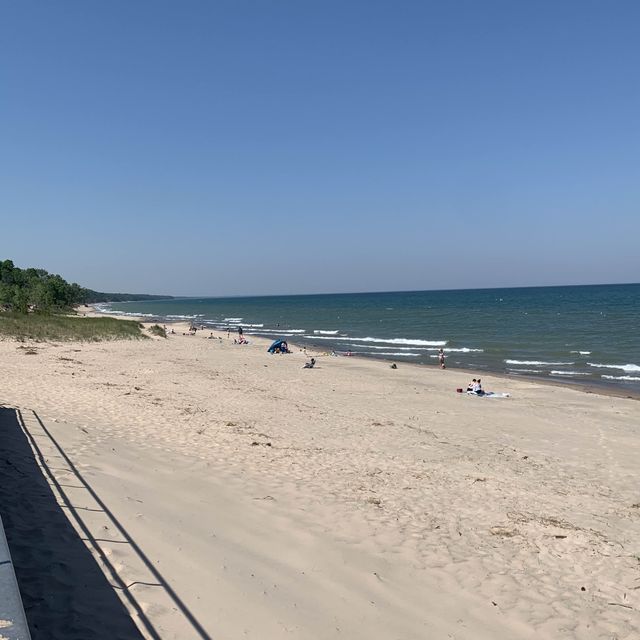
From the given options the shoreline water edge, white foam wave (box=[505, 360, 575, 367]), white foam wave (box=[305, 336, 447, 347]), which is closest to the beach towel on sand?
the shoreline water edge

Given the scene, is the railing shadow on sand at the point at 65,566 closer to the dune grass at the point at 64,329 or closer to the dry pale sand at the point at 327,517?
the dry pale sand at the point at 327,517

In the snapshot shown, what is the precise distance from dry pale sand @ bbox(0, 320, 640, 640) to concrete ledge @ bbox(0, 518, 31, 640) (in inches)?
69.3

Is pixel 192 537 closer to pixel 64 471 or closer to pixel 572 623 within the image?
pixel 64 471

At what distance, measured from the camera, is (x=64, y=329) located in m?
34.9

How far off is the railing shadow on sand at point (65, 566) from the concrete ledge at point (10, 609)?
1660mm

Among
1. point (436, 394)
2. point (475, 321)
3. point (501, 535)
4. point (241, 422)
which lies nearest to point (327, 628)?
point (501, 535)

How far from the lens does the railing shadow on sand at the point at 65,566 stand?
4289mm

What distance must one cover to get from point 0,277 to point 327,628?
102216 millimetres

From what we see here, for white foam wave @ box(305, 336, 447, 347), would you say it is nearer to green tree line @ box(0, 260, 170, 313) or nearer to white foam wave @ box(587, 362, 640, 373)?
white foam wave @ box(587, 362, 640, 373)

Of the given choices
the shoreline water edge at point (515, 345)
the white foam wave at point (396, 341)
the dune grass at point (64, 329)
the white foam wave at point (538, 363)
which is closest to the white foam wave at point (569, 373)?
the shoreline water edge at point (515, 345)

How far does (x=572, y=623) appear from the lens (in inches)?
220

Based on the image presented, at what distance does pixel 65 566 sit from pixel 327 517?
12.6 feet

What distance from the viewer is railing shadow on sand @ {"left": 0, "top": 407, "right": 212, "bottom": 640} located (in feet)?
14.1

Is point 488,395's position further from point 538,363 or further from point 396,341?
point 396,341
